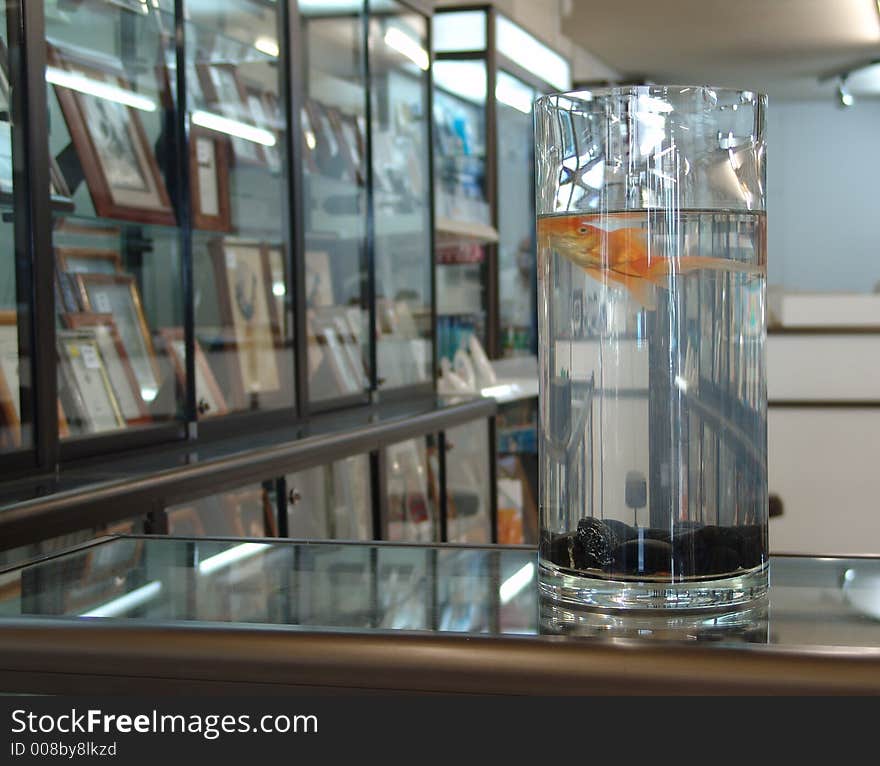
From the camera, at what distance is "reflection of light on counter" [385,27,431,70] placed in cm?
370

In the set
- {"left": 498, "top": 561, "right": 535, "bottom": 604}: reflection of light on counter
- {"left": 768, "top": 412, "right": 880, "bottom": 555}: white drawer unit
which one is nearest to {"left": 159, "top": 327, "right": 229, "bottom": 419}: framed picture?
{"left": 498, "top": 561, "right": 535, "bottom": 604}: reflection of light on counter

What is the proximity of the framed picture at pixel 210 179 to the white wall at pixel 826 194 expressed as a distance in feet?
28.2

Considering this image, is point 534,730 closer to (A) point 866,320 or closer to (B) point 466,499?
(B) point 466,499

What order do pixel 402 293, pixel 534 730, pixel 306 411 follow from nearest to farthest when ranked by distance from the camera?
pixel 534 730 < pixel 306 411 < pixel 402 293

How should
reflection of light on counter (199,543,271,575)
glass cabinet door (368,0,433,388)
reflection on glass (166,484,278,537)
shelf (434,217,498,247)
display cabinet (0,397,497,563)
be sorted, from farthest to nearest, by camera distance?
1. shelf (434,217,498,247)
2. glass cabinet door (368,0,433,388)
3. reflection on glass (166,484,278,537)
4. display cabinet (0,397,497,563)
5. reflection of light on counter (199,543,271,575)

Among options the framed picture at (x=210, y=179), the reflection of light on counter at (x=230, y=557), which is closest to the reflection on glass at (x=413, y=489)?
the framed picture at (x=210, y=179)

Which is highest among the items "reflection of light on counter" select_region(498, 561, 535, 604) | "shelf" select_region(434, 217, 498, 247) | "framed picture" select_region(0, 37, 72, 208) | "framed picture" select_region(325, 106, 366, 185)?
"framed picture" select_region(325, 106, 366, 185)

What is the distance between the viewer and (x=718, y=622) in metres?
0.71

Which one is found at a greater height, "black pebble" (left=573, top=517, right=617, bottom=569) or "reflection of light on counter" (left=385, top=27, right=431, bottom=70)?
"reflection of light on counter" (left=385, top=27, right=431, bottom=70)

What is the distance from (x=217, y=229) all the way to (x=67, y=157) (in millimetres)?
604

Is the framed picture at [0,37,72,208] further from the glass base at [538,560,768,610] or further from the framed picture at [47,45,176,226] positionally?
the glass base at [538,560,768,610]

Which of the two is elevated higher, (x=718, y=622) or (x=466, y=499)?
(x=718, y=622)

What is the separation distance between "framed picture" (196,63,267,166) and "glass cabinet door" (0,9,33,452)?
0.89 metres

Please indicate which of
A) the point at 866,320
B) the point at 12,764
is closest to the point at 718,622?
the point at 12,764
